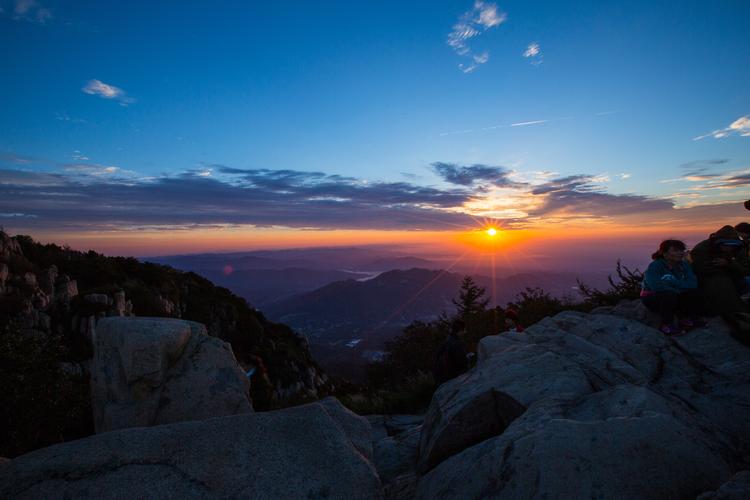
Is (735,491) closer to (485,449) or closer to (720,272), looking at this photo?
(485,449)

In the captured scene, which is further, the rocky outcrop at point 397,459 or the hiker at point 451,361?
the hiker at point 451,361

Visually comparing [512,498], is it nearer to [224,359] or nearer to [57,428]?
[224,359]

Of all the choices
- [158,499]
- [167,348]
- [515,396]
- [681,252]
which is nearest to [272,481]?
[158,499]

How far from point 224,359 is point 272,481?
5346mm

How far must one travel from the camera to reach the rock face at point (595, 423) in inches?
136

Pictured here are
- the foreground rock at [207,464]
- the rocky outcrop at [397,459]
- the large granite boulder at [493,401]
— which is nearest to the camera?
the foreground rock at [207,464]

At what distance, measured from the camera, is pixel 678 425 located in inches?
154

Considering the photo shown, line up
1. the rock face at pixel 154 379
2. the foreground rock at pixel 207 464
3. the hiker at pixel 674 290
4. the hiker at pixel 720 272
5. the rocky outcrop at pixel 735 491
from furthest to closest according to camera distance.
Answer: the hiker at pixel 674 290 < the hiker at pixel 720 272 < the rock face at pixel 154 379 < the foreground rock at pixel 207 464 < the rocky outcrop at pixel 735 491

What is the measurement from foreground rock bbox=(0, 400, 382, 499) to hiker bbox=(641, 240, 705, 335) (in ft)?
30.9

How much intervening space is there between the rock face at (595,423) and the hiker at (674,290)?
607 mm

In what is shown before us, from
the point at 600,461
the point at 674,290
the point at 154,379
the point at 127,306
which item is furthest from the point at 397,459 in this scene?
the point at 127,306

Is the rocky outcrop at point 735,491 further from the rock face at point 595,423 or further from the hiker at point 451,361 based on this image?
the hiker at point 451,361

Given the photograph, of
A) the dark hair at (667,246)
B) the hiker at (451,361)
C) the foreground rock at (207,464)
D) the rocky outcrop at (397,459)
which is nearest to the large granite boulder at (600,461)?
the rocky outcrop at (397,459)

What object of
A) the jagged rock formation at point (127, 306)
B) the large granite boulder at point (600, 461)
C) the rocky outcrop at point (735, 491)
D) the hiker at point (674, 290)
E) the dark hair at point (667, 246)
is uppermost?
the dark hair at point (667, 246)
